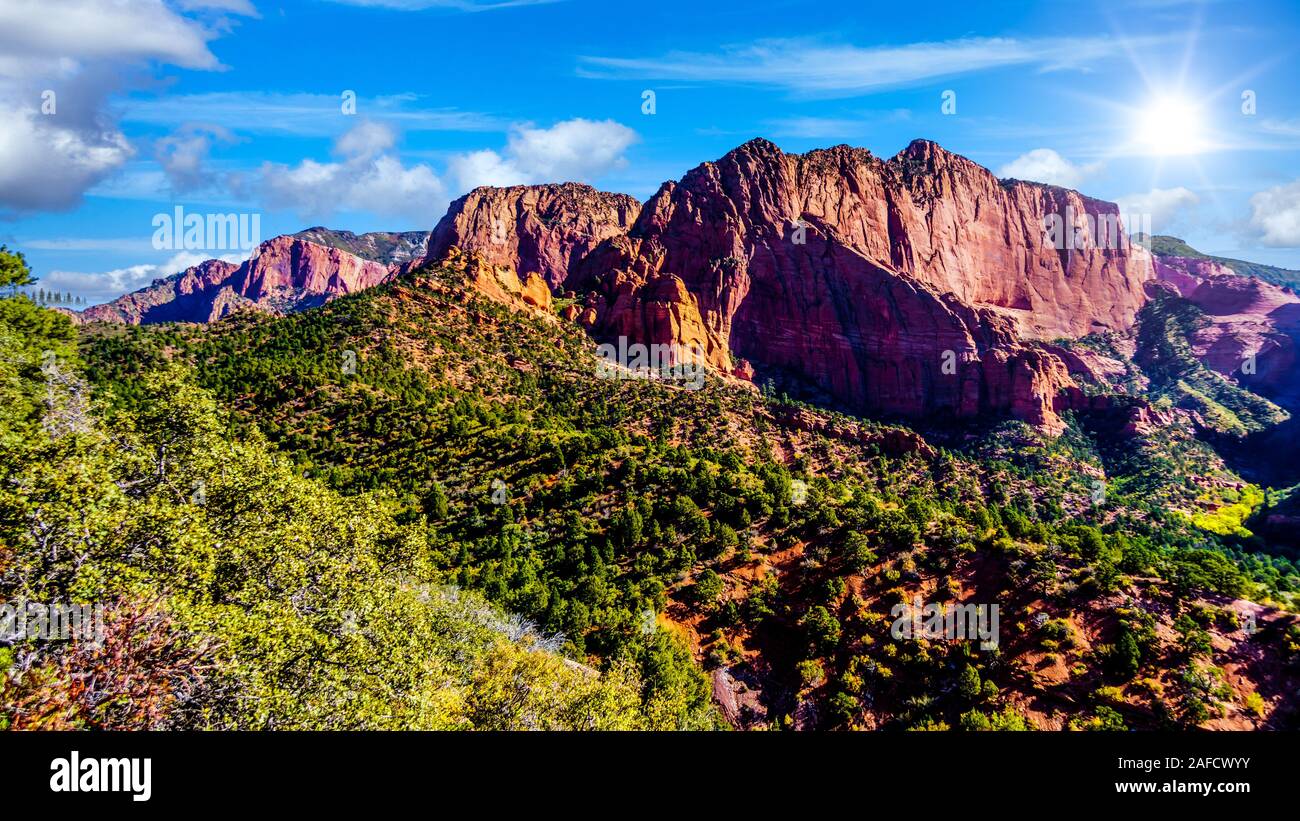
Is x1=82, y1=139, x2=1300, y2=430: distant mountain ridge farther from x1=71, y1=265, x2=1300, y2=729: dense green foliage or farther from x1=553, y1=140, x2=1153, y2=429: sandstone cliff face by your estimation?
x1=71, y1=265, x2=1300, y2=729: dense green foliage

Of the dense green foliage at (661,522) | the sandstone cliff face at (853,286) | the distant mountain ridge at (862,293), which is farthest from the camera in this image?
the sandstone cliff face at (853,286)

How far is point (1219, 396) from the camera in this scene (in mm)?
145125

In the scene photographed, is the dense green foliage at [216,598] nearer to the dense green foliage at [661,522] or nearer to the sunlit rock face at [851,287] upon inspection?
the dense green foliage at [661,522]

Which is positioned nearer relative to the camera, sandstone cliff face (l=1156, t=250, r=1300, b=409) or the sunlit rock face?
the sunlit rock face

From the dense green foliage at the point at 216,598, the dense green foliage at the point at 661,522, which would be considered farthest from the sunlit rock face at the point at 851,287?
the dense green foliage at the point at 216,598

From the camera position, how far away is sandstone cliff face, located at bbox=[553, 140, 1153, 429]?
131500mm

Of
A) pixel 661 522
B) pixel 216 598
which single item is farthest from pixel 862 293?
pixel 216 598

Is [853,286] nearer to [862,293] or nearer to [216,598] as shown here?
[862,293]

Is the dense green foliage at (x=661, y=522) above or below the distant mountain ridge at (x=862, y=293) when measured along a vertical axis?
below

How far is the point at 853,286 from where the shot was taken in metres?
157

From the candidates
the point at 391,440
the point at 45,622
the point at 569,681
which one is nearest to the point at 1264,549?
the point at 569,681

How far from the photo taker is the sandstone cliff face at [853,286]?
131500 mm

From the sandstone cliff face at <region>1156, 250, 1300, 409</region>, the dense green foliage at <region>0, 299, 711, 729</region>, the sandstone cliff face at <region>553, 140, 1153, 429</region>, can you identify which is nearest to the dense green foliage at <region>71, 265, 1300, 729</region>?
the dense green foliage at <region>0, 299, 711, 729</region>
